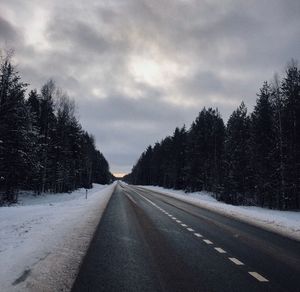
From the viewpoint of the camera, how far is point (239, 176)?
1874 inches

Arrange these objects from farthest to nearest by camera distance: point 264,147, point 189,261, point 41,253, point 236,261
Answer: point 264,147, point 41,253, point 236,261, point 189,261

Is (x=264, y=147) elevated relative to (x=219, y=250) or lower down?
elevated

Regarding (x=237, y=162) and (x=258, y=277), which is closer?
(x=258, y=277)

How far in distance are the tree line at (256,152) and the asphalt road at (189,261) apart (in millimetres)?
20711

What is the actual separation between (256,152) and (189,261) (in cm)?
3164

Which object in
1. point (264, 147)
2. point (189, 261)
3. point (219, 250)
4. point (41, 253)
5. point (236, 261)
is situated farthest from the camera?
point (264, 147)

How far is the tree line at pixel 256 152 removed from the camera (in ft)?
108

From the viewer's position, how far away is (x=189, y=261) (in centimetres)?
866

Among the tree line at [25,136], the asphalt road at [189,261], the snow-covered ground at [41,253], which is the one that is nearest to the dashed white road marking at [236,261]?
the asphalt road at [189,261]

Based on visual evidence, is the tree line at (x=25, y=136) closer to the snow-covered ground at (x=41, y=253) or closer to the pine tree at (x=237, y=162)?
the snow-covered ground at (x=41, y=253)

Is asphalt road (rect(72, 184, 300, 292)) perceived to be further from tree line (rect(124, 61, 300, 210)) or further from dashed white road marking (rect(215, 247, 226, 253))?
tree line (rect(124, 61, 300, 210))

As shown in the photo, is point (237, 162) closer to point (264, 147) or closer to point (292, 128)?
point (264, 147)

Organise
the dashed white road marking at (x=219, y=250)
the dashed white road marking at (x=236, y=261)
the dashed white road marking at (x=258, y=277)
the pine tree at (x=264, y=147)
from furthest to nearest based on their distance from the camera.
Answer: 1. the pine tree at (x=264, y=147)
2. the dashed white road marking at (x=219, y=250)
3. the dashed white road marking at (x=236, y=261)
4. the dashed white road marking at (x=258, y=277)

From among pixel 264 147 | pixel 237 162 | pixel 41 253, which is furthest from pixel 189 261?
pixel 237 162
